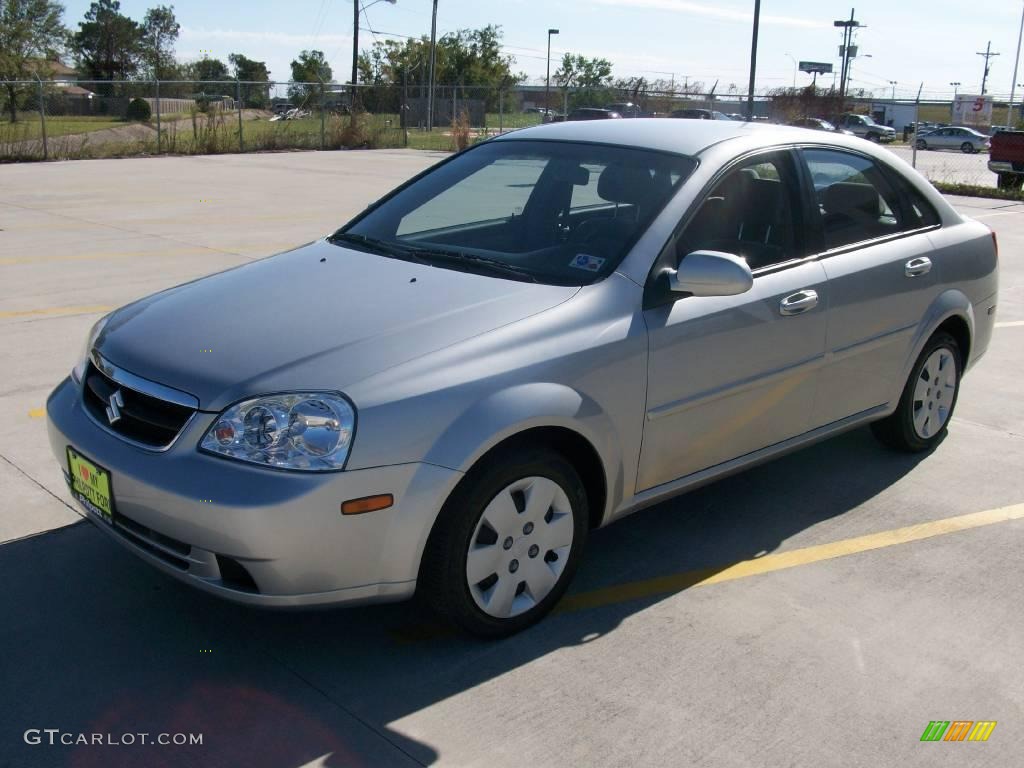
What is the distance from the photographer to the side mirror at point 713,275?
3695mm

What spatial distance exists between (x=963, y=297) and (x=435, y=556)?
11.1ft

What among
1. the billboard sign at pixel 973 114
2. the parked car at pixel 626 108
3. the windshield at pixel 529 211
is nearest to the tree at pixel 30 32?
the parked car at pixel 626 108

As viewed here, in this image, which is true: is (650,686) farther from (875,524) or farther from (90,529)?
(90,529)

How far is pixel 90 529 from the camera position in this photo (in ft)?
14.1

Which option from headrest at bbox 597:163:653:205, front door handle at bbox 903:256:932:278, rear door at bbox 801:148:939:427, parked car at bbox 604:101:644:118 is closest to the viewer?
headrest at bbox 597:163:653:205

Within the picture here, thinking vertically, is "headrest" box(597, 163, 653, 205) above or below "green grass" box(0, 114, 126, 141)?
below

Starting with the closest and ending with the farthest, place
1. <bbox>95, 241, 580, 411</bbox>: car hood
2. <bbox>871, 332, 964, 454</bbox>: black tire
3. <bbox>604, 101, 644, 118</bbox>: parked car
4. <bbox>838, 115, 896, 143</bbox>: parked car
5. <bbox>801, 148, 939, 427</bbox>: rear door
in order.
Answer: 1. <bbox>95, 241, 580, 411</bbox>: car hood
2. <bbox>801, 148, 939, 427</bbox>: rear door
3. <bbox>871, 332, 964, 454</bbox>: black tire
4. <bbox>604, 101, 644, 118</bbox>: parked car
5. <bbox>838, 115, 896, 143</bbox>: parked car

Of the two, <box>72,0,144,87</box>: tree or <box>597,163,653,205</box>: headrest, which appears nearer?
<box>597,163,653,205</box>: headrest

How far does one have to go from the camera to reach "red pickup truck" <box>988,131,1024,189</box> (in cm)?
2066

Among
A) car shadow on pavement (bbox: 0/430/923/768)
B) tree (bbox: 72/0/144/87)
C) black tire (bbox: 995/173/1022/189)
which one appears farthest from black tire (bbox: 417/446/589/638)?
tree (bbox: 72/0/144/87)

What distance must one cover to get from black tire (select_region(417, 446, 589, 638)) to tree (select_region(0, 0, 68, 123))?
65.0 meters

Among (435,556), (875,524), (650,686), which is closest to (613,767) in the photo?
(650,686)

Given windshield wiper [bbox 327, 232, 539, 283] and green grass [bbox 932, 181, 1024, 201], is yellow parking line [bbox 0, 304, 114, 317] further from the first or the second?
green grass [bbox 932, 181, 1024, 201]

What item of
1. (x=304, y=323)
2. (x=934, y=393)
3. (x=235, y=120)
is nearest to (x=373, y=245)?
(x=304, y=323)
